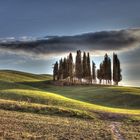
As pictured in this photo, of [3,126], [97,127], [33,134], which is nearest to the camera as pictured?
[33,134]

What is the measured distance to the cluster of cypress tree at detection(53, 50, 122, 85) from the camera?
148m

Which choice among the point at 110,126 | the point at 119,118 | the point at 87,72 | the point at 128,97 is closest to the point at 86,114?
the point at 119,118

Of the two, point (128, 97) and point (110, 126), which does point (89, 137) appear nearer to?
point (110, 126)

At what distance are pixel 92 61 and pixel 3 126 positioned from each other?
115696 millimetres

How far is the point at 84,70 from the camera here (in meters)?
150

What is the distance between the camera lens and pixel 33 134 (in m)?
36.7

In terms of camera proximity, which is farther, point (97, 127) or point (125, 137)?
point (97, 127)

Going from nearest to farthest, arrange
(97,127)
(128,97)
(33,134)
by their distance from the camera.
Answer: (33,134), (97,127), (128,97)

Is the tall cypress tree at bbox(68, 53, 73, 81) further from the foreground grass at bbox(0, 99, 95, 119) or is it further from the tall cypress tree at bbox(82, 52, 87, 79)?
the foreground grass at bbox(0, 99, 95, 119)

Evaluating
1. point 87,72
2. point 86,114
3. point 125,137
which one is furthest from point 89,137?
point 87,72

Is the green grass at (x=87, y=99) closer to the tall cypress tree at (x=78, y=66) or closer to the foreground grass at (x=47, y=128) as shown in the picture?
the foreground grass at (x=47, y=128)

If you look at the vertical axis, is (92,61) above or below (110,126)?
above

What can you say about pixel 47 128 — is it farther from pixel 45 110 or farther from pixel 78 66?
pixel 78 66

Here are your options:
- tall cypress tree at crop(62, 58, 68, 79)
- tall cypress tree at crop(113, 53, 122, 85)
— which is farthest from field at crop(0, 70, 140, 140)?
tall cypress tree at crop(113, 53, 122, 85)
